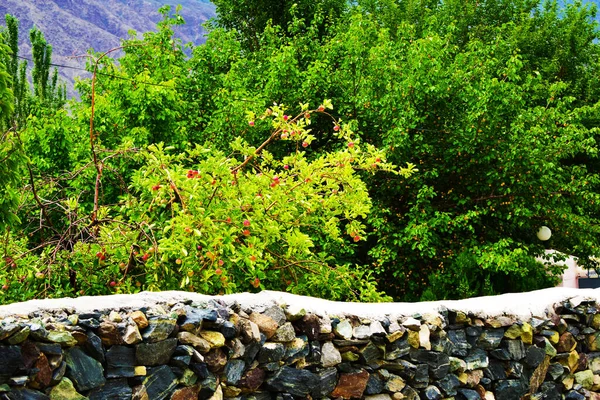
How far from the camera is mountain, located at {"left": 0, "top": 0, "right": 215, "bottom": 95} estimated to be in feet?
288

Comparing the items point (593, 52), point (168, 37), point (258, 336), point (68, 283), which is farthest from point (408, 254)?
point (593, 52)

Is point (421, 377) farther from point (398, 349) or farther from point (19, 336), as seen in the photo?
point (19, 336)

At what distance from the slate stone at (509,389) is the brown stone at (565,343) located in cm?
49

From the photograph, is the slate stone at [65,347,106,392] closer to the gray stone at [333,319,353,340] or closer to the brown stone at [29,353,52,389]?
the brown stone at [29,353,52,389]

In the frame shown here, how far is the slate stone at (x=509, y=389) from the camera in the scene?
506 cm

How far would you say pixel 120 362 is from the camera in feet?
10.9

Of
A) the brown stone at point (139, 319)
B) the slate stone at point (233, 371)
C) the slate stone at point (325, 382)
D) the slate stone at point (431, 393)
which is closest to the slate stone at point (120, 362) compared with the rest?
the brown stone at point (139, 319)

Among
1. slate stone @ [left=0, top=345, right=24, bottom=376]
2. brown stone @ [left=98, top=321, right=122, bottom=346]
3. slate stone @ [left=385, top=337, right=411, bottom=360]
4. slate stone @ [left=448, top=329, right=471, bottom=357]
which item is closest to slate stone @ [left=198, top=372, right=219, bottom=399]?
brown stone @ [left=98, top=321, right=122, bottom=346]

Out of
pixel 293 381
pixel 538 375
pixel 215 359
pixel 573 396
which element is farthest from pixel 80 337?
pixel 573 396

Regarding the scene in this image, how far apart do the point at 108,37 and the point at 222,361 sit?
97557mm

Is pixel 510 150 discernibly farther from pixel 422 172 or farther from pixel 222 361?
pixel 222 361

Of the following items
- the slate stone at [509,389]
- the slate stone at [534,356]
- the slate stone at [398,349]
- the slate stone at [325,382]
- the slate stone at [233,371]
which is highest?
the slate stone at [233,371]

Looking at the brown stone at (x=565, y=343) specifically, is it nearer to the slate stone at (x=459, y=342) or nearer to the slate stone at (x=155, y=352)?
the slate stone at (x=459, y=342)

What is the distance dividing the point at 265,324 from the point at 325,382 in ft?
1.78
